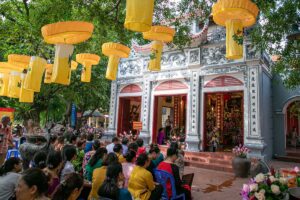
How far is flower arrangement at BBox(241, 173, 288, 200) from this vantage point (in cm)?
233

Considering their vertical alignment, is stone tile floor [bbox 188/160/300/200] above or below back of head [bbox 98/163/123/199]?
below

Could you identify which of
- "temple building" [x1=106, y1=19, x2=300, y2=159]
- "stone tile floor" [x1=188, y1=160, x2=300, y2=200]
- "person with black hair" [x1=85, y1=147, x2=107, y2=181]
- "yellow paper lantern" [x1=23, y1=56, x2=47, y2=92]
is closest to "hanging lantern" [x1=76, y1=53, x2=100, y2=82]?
"yellow paper lantern" [x1=23, y1=56, x2=47, y2=92]

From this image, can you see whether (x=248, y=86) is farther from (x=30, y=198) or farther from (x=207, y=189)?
(x=30, y=198)

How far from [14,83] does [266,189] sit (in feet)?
23.0

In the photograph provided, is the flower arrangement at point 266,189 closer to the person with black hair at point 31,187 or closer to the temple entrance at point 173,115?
the person with black hair at point 31,187

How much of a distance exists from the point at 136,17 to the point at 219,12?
1.72 metres

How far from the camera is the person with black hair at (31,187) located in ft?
6.48

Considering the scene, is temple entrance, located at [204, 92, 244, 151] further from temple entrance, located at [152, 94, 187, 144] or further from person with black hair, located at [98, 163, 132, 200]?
person with black hair, located at [98, 163, 132, 200]

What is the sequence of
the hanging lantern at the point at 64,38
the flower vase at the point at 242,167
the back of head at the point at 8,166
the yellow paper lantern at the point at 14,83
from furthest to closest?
the flower vase at the point at 242,167 → the yellow paper lantern at the point at 14,83 → the hanging lantern at the point at 64,38 → the back of head at the point at 8,166

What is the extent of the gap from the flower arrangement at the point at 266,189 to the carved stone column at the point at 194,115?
7.64 metres

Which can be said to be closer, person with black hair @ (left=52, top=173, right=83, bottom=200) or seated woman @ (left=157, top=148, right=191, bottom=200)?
person with black hair @ (left=52, top=173, right=83, bottom=200)

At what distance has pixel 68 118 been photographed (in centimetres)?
1752

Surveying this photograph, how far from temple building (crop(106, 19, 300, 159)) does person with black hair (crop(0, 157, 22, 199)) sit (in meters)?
7.07

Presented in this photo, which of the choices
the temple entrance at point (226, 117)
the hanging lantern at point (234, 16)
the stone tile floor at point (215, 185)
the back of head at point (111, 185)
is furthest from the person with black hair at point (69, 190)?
the temple entrance at point (226, 117)
